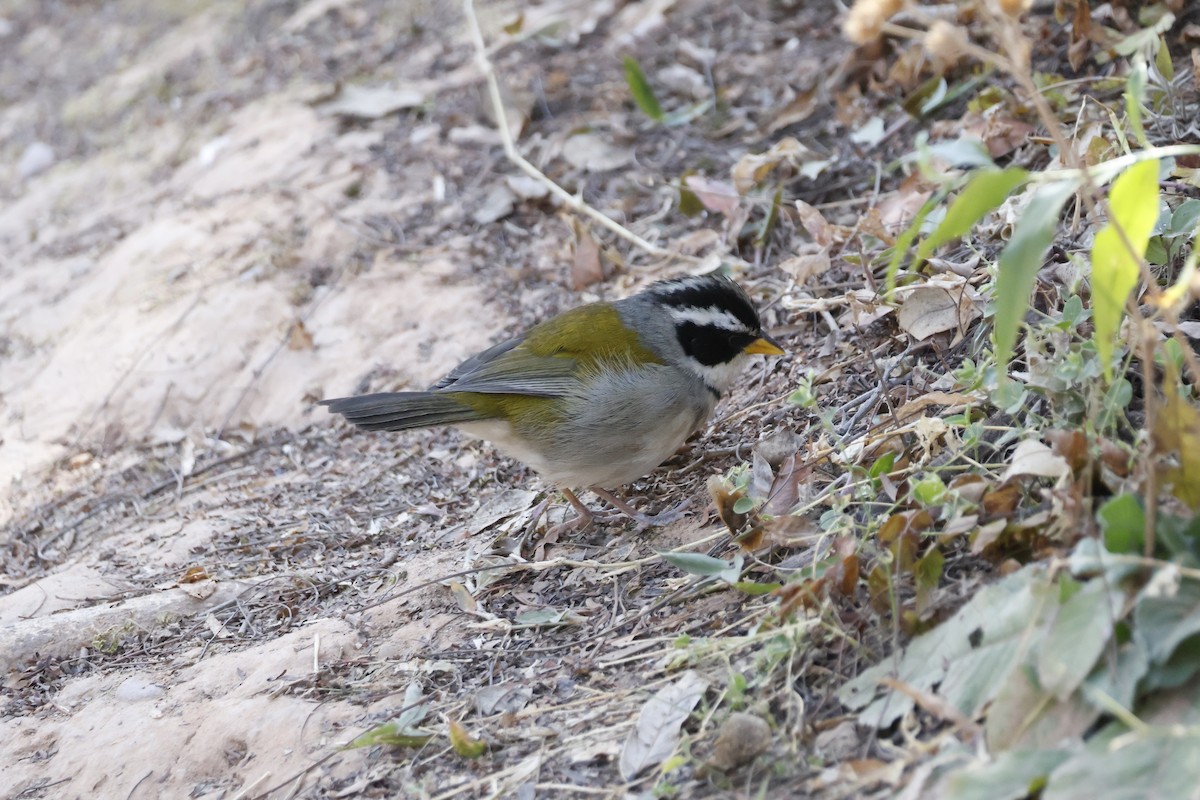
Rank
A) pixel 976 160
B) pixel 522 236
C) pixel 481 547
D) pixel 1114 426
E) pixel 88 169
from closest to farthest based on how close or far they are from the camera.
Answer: pixel 976 160 < pixel 1114 426 < pixel 481 547 < pixel 522 236 < pixel 88 169

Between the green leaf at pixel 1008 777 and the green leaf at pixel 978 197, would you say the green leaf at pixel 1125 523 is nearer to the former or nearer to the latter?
the green leaf at pixel 1008 777

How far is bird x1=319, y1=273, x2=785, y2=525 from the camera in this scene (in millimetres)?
4801

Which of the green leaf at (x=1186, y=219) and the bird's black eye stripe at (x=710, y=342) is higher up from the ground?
the green leaf at (x=1186, y=219)

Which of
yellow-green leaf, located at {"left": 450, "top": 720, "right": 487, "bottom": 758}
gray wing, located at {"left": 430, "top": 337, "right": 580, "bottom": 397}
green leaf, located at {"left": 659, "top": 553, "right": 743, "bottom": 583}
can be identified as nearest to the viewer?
yellow-green leaf, located at {"left": 450, "top": 720, "right": 487, "bottom": 758}

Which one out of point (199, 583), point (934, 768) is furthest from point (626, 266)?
point (934, 768)

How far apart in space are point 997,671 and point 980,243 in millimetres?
2494

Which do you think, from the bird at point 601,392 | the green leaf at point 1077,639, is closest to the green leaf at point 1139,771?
the green leaf at point 1077,639

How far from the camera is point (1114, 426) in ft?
10.3

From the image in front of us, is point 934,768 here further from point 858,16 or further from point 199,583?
point 199,583

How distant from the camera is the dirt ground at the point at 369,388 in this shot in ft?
12.1

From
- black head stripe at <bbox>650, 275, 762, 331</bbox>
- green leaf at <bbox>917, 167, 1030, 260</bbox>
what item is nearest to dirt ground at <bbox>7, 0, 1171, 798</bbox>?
black head stripe at <bbox>650, 275, 762, 331</bbox>

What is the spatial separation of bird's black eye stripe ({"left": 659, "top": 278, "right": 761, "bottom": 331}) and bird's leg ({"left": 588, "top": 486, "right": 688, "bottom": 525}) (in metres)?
0.85

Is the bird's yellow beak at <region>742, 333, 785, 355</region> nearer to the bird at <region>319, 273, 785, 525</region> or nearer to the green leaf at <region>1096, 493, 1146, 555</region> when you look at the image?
the bird at <region>319, 273, 785, 525</region>

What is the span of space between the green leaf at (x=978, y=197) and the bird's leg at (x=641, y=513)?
2.04 metres
